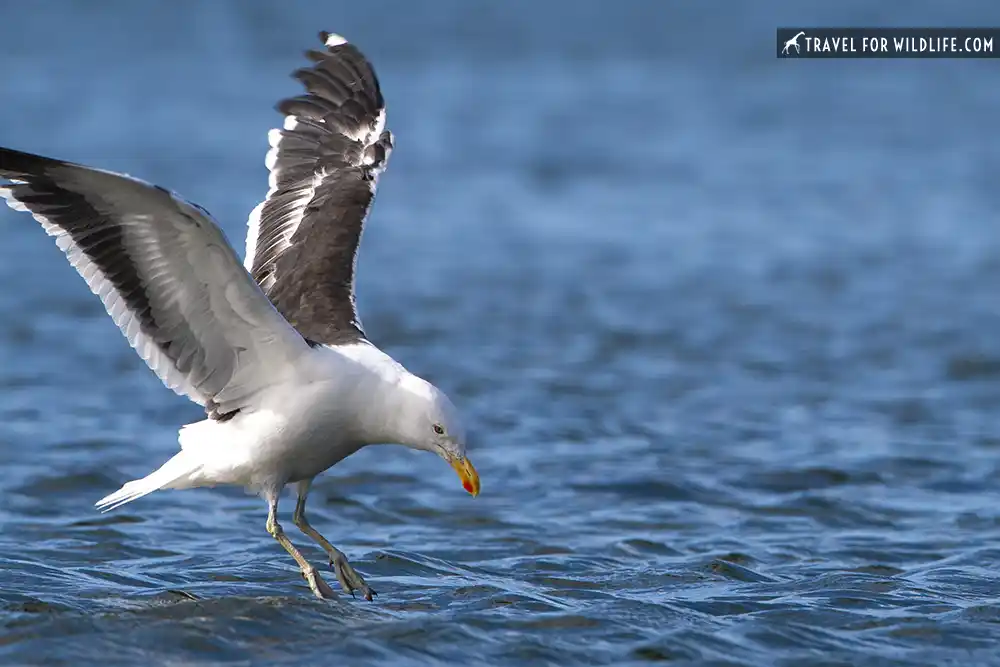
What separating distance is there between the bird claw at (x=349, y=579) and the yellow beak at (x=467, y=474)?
71 centimetres

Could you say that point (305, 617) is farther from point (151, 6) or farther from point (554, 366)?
point (151, 6)

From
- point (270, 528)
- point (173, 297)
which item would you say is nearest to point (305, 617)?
point (270, 528)

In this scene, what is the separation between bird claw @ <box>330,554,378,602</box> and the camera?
7.75 m

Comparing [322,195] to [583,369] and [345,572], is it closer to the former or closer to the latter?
[345,572]

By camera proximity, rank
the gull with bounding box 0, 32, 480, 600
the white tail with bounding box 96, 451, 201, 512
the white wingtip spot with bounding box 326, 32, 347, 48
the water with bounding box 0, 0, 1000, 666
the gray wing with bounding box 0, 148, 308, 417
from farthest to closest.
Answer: the white wingtip spot with bounding box 326, 32, 347, 48, the white tail with bounding box 96, 451, 201, 512, the water with bounding box 0, 0, 1000, 666, the gull with bounding box 0, 32, 480, 600, the gray wing with bounding box 0, 148, 308, 417

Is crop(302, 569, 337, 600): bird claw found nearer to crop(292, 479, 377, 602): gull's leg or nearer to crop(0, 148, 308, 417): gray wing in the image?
crop(292, 479, 377, 602): gull's leg

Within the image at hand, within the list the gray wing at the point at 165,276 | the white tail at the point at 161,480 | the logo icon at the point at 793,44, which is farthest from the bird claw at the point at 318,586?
the logo icon at the point at 793,44

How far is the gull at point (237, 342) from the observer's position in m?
6.88

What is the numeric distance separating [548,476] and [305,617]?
308 centimetres

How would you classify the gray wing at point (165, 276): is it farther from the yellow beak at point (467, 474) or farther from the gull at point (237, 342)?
the yellow beak at point (467, 474)

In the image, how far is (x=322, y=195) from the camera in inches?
355

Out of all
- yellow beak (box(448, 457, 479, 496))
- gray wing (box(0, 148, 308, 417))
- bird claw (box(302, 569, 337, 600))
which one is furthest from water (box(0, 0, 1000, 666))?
gray wing (box(0, 148, 308, 417))

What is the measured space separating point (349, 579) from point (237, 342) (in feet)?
3.97

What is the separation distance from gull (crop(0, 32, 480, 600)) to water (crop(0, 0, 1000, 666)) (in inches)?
24.0
